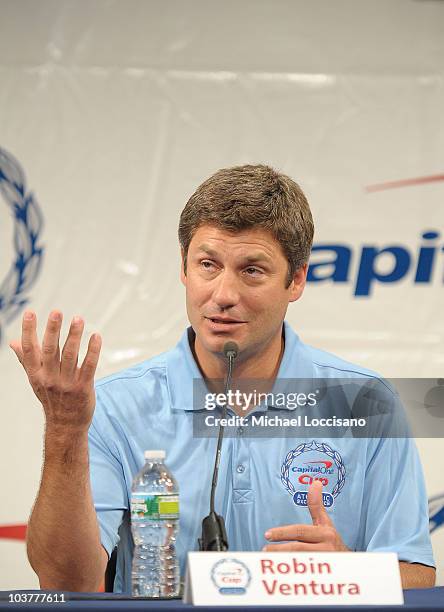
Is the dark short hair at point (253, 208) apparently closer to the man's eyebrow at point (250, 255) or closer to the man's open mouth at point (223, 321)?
the man's eyebrow at point (250, 255)

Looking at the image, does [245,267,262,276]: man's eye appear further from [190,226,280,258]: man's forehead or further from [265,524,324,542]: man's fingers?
[265,524,324,542]: man's fingers

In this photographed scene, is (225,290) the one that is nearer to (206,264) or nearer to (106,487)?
(206,264)

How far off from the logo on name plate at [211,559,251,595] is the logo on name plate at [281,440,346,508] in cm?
64

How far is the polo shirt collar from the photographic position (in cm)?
204

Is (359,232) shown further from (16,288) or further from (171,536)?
(171,536)

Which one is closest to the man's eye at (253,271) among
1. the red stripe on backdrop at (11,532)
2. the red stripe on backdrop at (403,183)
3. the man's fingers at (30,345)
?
the man's fingers at (30,345)

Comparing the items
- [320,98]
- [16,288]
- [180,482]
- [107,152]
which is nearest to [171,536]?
[180,482]

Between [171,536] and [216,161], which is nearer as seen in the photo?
[171,536]

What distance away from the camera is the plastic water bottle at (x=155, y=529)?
1678 millimetres

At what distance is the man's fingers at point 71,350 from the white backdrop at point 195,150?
1507 millimetres

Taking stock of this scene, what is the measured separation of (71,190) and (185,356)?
1142mm

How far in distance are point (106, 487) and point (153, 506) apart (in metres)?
0.23

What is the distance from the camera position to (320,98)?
3125 mm

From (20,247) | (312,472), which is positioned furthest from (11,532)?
(312,472)
